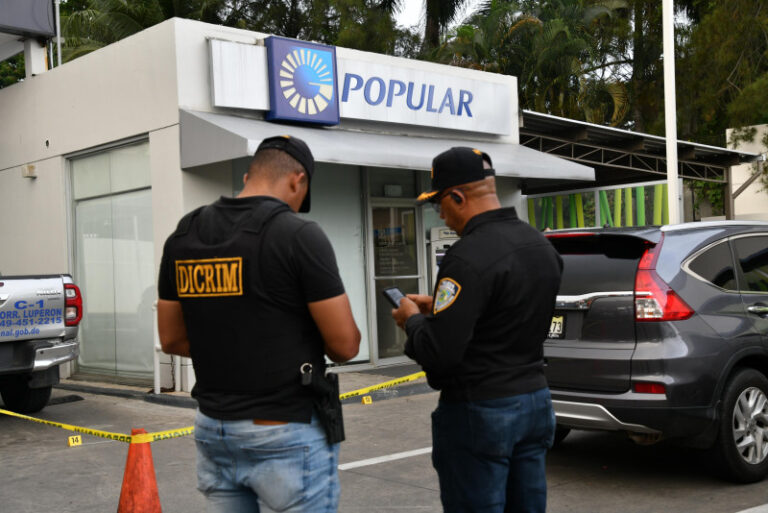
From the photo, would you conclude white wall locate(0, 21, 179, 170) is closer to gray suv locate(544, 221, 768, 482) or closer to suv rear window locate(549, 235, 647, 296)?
suv rear window locate(549, 235, 647, 296)

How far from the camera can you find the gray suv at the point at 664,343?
5039mm

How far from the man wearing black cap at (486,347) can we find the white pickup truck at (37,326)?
20.4 feet

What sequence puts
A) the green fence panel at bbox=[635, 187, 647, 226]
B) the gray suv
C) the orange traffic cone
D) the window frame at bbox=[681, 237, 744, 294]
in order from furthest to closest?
the green fence panel at bbox=[635, 187, 647, 226] < the window frame at bbox=[681, 237, 744, 294] < the gray suv < the orange traffic cone

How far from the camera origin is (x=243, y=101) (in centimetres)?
1012

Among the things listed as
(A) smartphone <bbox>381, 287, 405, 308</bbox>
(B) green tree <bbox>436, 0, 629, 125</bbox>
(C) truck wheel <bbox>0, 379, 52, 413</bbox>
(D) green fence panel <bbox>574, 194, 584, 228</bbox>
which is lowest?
(C) truck wheel <bbox>0, 379, 52, 413</bbox>

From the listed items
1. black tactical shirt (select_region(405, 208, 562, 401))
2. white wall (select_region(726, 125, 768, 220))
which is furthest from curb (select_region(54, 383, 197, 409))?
white wall (select_region(726, 125, 768, 220))

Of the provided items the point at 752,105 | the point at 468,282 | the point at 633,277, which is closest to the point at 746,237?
the point at 633,277

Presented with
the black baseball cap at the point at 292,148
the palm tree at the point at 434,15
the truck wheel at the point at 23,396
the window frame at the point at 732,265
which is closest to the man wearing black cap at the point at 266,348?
the black baseball cap at the point at 292,148

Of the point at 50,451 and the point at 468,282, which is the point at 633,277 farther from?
the point at 50,451

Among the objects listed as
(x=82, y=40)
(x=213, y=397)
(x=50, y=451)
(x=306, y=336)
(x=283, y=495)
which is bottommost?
(x=50, y=451)

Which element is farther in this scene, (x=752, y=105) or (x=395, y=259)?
(x=752, y=105)

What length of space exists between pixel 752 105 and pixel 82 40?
19593mm

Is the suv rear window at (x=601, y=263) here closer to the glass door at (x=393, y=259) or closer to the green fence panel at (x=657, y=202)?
the glass door at (x=393, y=259)

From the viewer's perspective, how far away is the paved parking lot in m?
5.25
